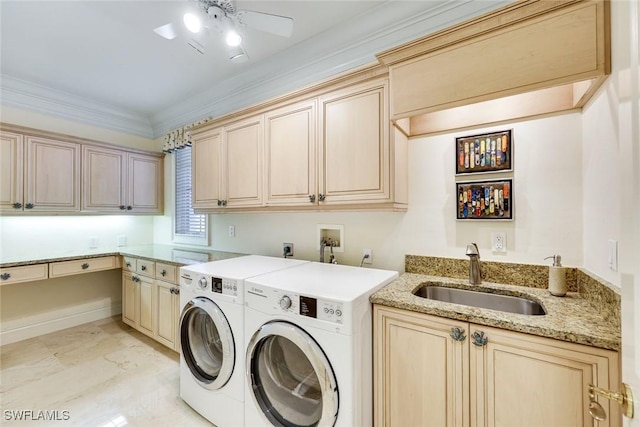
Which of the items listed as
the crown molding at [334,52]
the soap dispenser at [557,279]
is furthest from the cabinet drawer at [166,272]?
the soap dispenser at [557,279]

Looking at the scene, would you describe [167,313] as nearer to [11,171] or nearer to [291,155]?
[291,155]

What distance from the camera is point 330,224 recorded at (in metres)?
2.35

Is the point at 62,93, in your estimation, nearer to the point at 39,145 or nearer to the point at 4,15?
the point at 39,145

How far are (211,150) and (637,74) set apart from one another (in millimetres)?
2745

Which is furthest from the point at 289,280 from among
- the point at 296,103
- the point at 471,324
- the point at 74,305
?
the point at 74,305

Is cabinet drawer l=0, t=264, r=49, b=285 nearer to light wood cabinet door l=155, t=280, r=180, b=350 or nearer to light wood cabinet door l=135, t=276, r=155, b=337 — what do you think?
light wood cabinet door l=135, t=276, r=155, b=337

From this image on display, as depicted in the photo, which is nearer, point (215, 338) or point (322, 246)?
point (215, 338)

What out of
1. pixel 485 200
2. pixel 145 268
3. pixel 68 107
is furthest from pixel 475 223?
pixel 68 107

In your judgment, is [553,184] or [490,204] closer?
[553,184]

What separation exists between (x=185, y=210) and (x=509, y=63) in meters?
3.69

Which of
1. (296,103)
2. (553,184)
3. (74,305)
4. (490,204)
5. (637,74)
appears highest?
(296,103)

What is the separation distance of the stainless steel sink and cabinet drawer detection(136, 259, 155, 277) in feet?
8.30

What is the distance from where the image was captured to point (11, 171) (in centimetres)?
265

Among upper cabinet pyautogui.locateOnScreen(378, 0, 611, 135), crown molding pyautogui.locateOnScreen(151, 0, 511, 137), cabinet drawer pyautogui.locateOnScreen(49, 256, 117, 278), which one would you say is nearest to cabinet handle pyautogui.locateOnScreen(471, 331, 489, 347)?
upper cabinet pyautogui.locateOnScreen(378, 0, 611, 135)
